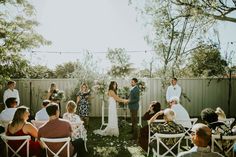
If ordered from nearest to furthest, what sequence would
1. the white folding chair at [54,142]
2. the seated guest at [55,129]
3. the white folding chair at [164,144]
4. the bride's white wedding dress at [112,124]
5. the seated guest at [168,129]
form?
the white folding chair at [54,142]
the seated guest at [55,129]
the white folding chair at [164,144]
the seated guest at [168,129]
the bride's white wedding dress at [112,124]

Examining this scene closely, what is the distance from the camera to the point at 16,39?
491 inches

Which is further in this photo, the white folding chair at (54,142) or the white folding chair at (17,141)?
the white folding chair at (17,141)

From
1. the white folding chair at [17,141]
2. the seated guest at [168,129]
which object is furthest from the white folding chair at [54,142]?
the seated guest at [168,129]

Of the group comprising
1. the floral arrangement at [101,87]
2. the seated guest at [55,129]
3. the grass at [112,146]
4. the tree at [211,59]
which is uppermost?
the tree at [211,59]

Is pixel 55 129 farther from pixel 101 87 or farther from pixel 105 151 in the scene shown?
pixel 101 87

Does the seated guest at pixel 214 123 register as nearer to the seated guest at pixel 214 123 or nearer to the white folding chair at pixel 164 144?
the seated guest at pixel 214 123

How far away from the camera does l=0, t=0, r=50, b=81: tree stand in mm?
10863

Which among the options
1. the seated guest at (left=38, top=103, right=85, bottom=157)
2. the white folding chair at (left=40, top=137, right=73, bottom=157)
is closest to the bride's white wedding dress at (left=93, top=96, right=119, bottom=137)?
the seated guest at (left=38, top=103, right=85, bottom=157)

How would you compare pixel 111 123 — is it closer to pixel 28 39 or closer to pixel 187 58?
pixel 28 39

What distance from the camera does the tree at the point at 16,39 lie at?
10.9m

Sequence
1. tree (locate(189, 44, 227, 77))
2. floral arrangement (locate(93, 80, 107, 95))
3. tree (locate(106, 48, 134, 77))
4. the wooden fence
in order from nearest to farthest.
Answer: floral arrangement (locate(93, 80, 107, 95))
tree (locate(189, 44, 227, 77))
the wooden fence
tree (locate(106, 48, 134, 77))

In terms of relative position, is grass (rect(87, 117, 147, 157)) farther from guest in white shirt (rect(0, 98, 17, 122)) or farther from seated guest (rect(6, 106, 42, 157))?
seated guest (rect(6, 106, 42, 157))

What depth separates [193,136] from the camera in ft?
11.5

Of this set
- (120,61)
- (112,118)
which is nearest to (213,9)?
(112,118)
